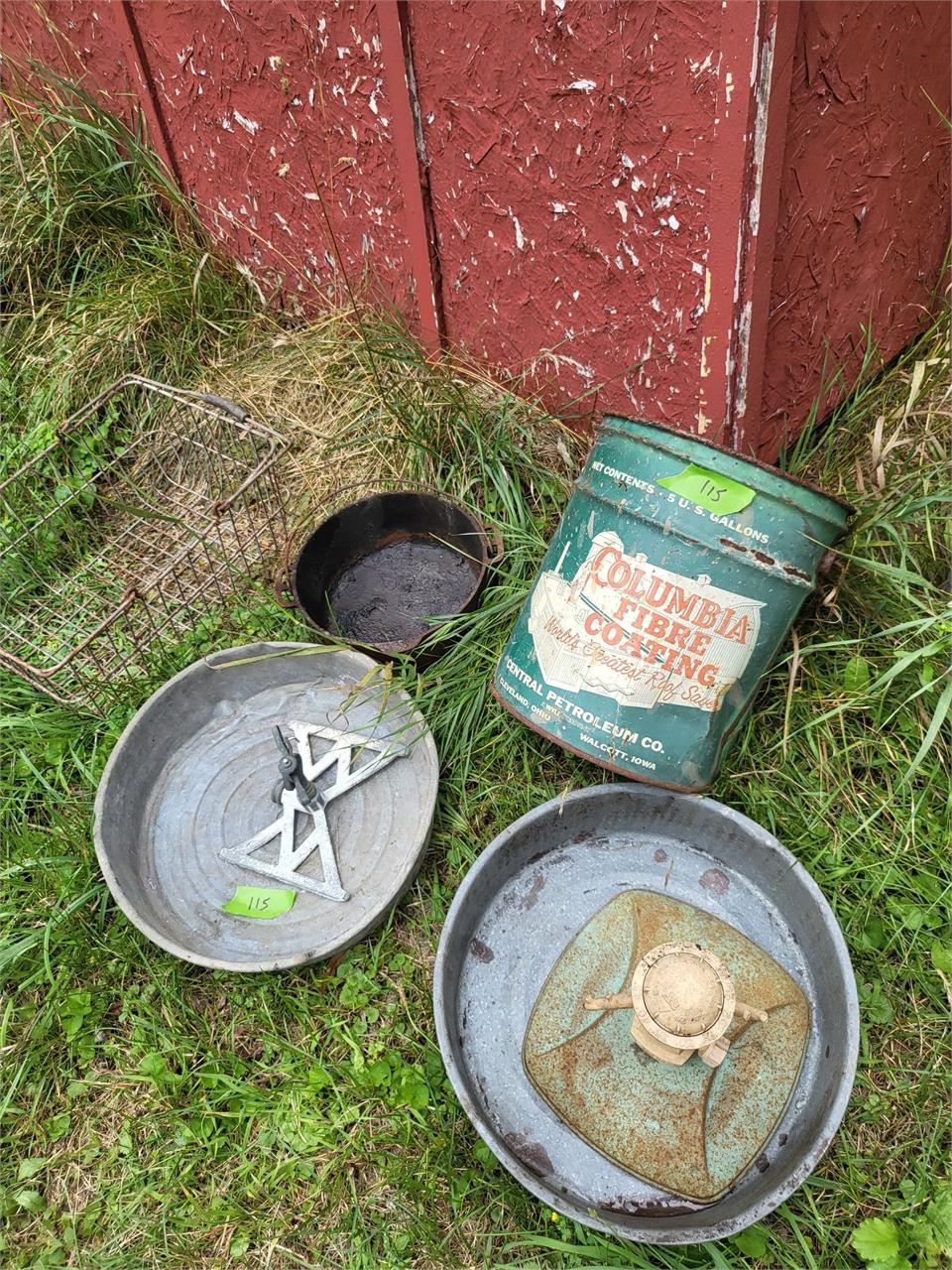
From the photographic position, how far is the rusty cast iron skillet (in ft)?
8.52

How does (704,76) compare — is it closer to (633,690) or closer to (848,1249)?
(633,690)

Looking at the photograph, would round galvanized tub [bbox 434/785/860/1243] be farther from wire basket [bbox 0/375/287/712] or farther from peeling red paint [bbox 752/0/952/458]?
wire basket [bbox 0/375/287/712]

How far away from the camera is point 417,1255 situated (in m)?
1.78

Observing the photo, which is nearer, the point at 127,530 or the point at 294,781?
the point at 294,781

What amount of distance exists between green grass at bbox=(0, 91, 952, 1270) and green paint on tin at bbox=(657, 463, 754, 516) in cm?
42

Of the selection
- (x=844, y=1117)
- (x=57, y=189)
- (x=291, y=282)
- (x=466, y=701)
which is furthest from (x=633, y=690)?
(x=57, y=189)

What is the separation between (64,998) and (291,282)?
2534 millimetres

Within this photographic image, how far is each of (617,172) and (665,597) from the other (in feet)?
3.54

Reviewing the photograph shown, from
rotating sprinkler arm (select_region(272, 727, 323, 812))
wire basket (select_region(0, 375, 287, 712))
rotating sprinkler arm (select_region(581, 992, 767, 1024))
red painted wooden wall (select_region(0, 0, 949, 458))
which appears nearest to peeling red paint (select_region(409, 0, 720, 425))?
red painted wooden wall (select_region(0, 0, 949, 458))

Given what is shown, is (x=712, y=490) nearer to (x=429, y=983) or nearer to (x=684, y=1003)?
(x=684, y=1003)

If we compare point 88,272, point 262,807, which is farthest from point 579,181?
point 88,272

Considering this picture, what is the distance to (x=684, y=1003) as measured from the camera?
5.33 feet

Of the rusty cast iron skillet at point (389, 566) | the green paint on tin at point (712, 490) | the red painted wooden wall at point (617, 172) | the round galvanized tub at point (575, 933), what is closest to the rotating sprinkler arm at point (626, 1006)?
the round galvanized tub at point (575, 933)

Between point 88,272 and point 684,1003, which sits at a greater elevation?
point 88,272
